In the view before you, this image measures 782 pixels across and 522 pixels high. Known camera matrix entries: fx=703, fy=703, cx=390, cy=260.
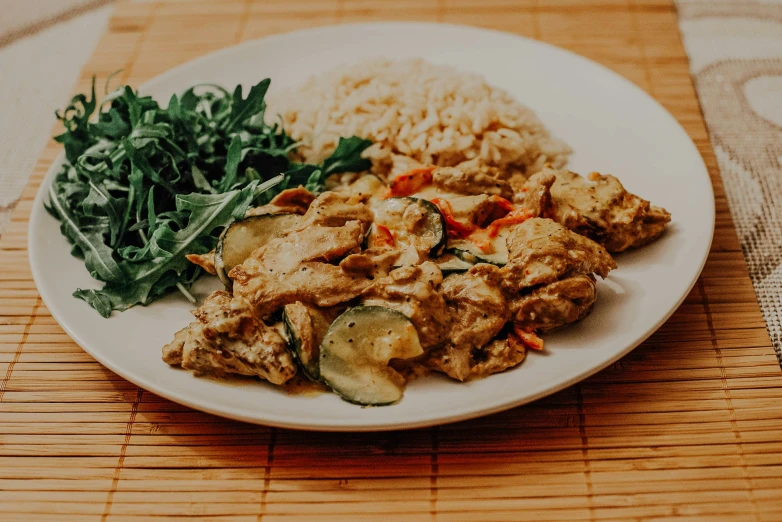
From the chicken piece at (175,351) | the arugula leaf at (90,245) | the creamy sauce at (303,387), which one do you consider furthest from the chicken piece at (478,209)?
the arugula leaf at (90,245)

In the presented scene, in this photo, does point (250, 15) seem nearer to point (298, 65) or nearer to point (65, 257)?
point (298, 65)

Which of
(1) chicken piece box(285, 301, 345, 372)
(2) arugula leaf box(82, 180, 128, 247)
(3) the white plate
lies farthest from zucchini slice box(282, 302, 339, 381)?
(2) arugula leaf box(82, 180, 128, 247)

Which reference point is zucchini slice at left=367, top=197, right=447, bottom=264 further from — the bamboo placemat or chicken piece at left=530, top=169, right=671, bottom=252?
the bamboo placemat

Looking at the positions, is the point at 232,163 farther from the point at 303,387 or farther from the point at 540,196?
the point at 540,196

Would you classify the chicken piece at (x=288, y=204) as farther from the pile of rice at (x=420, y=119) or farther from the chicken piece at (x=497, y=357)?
the chicken piece at (x=497, y=357)

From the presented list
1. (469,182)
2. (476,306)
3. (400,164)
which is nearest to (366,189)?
(400,164)

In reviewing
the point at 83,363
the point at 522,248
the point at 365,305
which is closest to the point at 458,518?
the point at 365,305

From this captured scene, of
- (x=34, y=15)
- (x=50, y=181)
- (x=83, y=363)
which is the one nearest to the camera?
(x=83, y=363)
